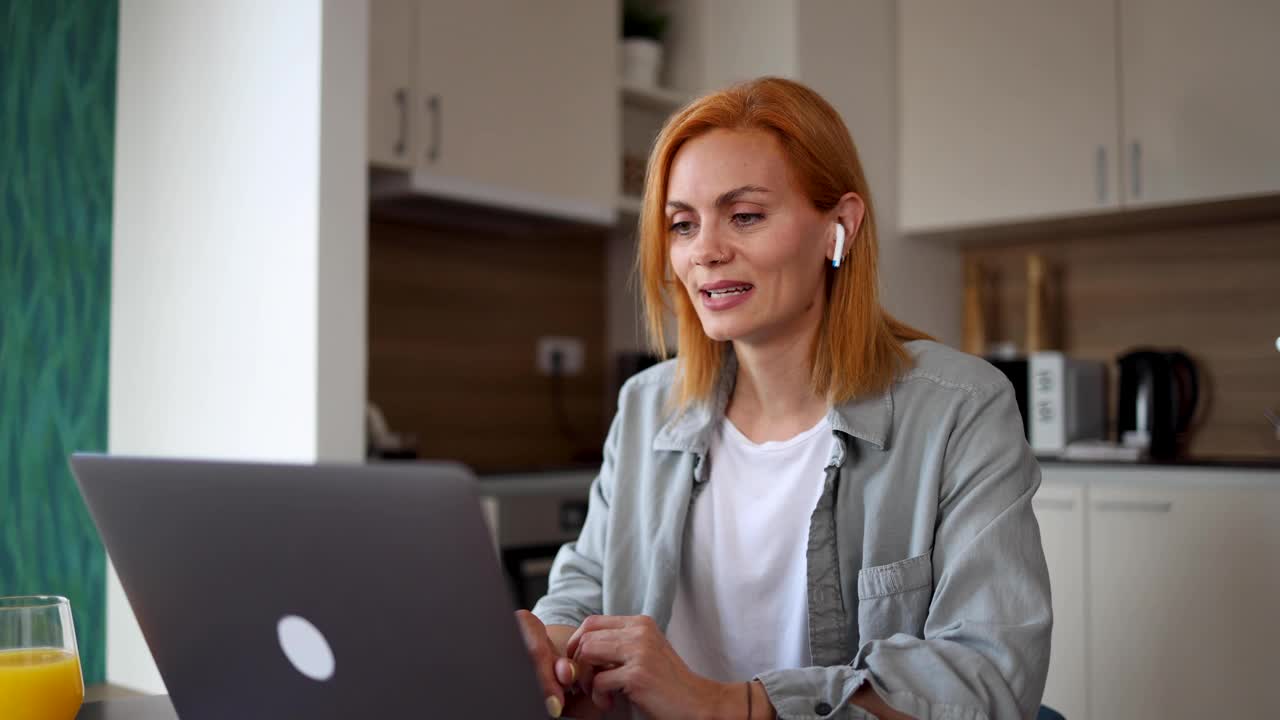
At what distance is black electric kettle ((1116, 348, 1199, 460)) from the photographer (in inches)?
118

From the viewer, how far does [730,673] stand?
4.65 ft

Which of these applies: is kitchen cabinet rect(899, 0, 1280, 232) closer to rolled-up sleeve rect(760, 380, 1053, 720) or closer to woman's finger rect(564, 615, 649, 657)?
rolled-up sleeve rect(760, 380, 1053, 720)

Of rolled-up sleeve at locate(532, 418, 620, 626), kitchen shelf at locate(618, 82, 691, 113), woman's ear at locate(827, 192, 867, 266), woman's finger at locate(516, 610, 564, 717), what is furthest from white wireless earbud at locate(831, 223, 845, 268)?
kitchen shelf at locate(618, 82, 691, 113)

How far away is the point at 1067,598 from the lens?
2.75m

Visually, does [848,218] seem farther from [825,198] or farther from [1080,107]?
[1080,107]

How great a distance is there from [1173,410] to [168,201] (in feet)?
7.69

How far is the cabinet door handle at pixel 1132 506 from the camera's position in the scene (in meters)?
2.64

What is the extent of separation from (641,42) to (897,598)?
8.20 feet

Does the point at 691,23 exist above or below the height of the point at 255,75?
above

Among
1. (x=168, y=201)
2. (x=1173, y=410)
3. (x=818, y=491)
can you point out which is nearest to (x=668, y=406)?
(x=818, y=491)

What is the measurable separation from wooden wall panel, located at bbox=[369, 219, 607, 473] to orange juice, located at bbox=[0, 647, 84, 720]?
2.25 meters

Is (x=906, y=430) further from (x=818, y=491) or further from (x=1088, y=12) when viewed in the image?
(x=1088, y=12)

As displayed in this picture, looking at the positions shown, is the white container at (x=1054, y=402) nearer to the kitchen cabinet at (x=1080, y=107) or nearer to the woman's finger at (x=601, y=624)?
the kitchen cabinet at (x=1080, y=107)

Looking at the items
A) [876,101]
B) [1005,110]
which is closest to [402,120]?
[876,101]
